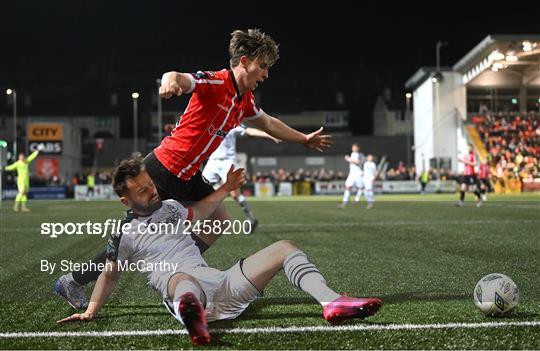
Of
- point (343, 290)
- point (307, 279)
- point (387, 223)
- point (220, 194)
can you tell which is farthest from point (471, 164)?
point (307, 279)

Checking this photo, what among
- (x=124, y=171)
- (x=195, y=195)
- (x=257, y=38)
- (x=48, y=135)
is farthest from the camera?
(x=48, y=135)

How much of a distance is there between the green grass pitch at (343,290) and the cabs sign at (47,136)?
4829 centimetres

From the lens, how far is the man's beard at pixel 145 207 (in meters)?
4.41

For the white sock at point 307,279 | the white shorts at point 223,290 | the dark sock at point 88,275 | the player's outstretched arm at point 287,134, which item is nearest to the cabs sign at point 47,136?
the player's outstretched arm at point 287,134

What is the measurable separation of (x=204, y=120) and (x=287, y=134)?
39.3 inches

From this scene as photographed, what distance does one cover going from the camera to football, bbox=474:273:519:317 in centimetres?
466

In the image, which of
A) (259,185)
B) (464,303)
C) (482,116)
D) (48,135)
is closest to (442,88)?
(482,116)

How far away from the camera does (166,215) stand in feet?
14.8

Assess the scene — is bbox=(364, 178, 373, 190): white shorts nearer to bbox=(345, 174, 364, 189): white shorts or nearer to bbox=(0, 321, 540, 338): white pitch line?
bbox=(345, 174, 364, 189): white shorts

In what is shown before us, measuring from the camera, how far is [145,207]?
4422 mm

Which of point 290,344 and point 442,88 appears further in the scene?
point 442,88

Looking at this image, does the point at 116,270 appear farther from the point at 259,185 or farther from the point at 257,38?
the point at 259,185

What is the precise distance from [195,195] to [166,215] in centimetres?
109

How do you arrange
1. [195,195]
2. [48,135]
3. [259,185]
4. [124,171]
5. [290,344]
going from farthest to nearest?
1. [48,135]
2. [259,185]
3. [195,195]
4. [124,171]
5. [290,344]
